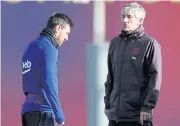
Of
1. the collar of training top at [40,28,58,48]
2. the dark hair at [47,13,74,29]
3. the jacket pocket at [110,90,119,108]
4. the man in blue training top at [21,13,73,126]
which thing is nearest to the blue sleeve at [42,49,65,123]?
the man in blue training top at [21,13,73,126]

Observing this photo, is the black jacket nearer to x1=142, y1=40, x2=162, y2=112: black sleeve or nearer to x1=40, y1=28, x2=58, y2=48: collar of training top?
x1=142, y1=40, x2=162, y2=112: black sleeve

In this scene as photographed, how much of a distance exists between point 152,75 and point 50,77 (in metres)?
0.78

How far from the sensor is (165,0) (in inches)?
267

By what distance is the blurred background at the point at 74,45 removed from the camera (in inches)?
264

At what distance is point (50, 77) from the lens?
4641 millimetres

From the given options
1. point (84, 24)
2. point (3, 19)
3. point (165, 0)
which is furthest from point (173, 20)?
point (3, 19)

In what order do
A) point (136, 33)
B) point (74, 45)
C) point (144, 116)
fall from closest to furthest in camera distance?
point (144, 116), point (136, 33), point (74, 45)

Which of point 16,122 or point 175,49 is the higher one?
point 175,49

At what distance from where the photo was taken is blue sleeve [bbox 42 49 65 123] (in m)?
4.63

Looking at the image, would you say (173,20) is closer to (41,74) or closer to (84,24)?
(84,24)

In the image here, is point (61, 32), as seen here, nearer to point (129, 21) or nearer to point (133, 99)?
point (129, 21)

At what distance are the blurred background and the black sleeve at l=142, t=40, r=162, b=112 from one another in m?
1.89

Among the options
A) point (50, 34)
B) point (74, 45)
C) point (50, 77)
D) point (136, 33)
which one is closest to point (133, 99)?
point (136, 33)

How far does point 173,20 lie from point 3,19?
1.79m
